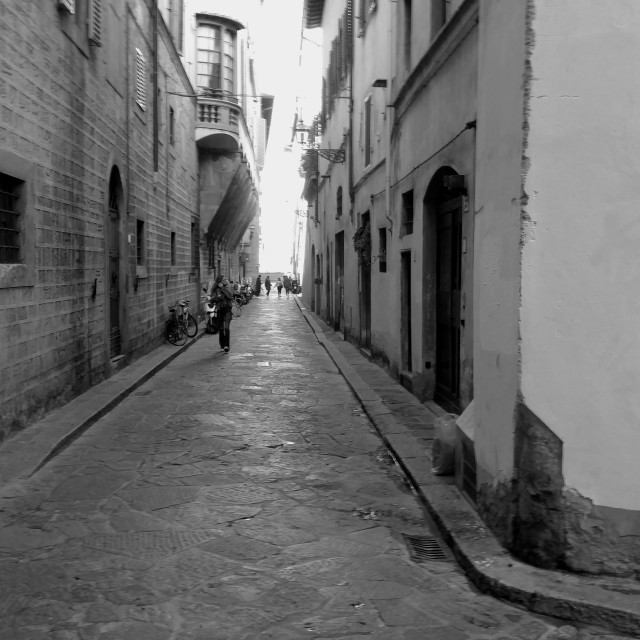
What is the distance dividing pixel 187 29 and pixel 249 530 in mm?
20028

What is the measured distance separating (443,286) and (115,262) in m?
→ 6.04

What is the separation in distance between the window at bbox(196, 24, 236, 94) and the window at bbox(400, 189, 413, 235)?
A: 590 inches

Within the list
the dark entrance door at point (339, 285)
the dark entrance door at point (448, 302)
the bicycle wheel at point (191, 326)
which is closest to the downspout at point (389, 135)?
the dark entrance door at point (448, 302)

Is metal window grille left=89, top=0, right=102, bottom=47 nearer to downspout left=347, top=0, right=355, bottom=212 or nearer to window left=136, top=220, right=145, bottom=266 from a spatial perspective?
window left=136, top=220, right=145, bottom=266

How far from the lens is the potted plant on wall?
46.1 ft

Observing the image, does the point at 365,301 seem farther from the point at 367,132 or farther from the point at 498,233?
the point at 498,233

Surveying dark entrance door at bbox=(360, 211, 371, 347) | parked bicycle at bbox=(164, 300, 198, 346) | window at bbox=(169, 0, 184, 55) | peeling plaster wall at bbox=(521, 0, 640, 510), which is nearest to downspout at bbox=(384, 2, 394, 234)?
dark entrance door at bbox=(360, 211, 371, 347)

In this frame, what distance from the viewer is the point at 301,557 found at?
427cm

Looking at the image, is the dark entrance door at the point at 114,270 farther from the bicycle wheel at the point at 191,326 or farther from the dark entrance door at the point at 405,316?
the bicycle wheel at the point at 191,326

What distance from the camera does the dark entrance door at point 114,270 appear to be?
39.4 feet

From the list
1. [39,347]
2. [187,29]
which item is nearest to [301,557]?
[39,347]

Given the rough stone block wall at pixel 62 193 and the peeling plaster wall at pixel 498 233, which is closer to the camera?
the peeling plaster wall at pixel 498 233

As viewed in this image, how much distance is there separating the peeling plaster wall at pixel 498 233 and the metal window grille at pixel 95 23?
6929mm

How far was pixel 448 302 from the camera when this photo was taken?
8.53m
